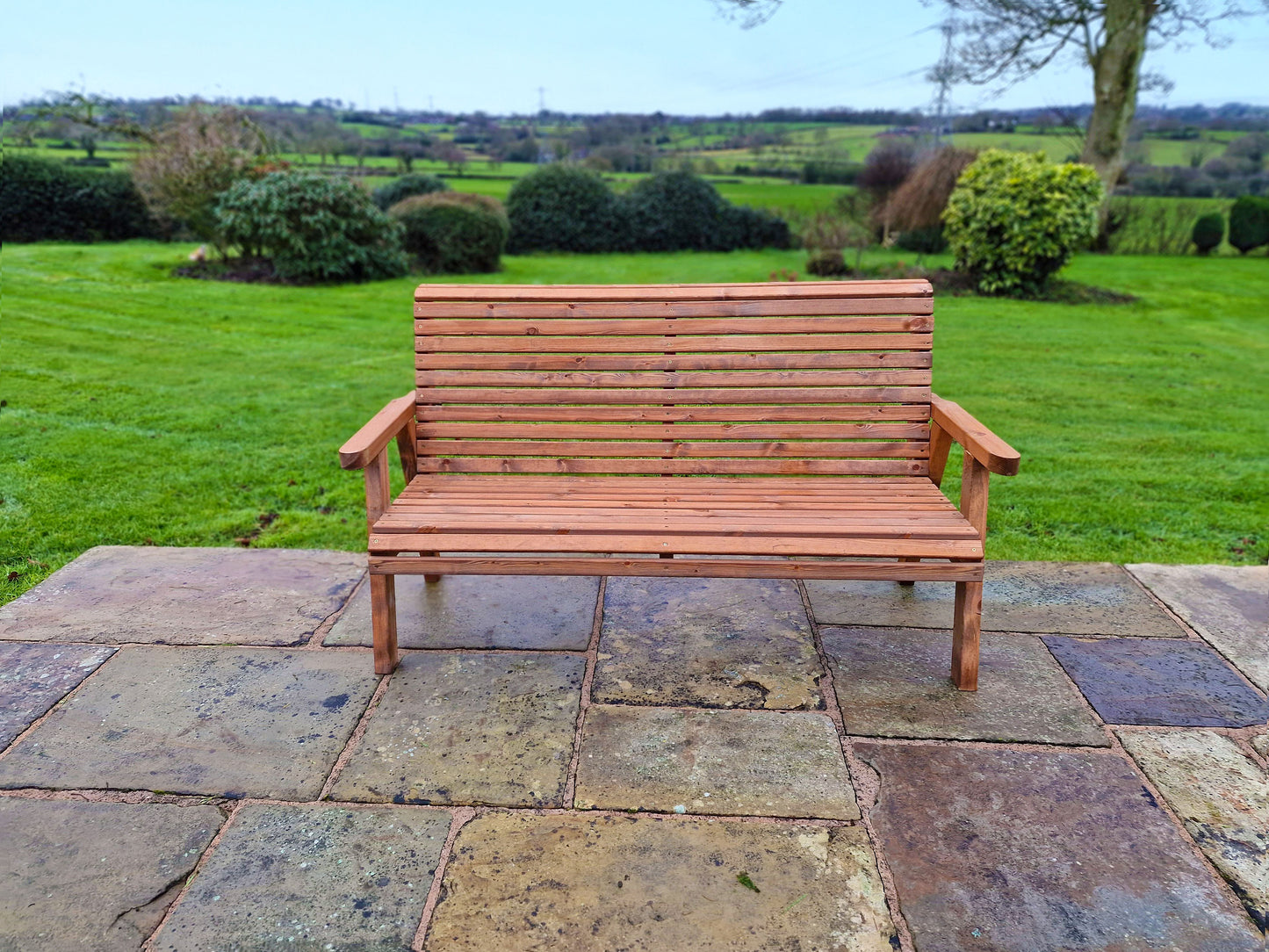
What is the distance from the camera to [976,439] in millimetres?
2893

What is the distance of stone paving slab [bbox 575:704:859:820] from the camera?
2.41 m

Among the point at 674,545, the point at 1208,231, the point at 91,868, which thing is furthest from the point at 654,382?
the point at 1208,231

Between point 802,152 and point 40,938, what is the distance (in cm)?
2566

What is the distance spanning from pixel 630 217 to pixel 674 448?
15.3 meters

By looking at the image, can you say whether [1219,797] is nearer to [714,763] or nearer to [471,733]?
[714,763]

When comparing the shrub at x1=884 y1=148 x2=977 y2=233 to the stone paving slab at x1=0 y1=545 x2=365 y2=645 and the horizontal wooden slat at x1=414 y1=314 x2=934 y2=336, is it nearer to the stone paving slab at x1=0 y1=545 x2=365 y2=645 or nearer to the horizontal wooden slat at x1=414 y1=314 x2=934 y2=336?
the horizontal wooden slat at x1=414 y1=314 x2=934 y2=336

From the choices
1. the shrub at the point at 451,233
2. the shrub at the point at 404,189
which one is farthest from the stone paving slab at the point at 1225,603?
the shrub at the point at 404,189

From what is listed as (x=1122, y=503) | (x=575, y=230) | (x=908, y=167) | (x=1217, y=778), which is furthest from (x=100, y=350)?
(x=908, y=167)

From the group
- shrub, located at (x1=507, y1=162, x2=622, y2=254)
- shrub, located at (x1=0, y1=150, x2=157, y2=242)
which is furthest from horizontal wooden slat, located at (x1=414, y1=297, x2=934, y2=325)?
shrub, located at (x1=0, y1=150, x2=157, y2=242)

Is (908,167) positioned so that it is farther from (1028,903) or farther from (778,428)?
(1028,903)

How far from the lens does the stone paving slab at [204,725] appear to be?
250 centimetres

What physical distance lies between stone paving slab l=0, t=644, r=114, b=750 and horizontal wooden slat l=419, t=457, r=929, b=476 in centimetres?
125

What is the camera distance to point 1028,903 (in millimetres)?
2082

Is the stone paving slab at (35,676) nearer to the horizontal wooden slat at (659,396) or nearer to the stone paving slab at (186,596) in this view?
the stone paving slab at (186,596)
